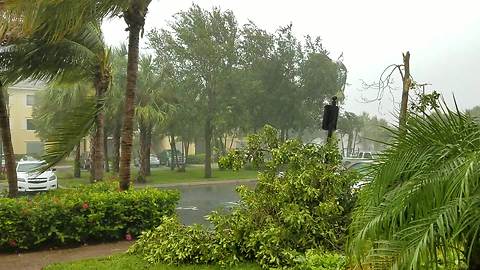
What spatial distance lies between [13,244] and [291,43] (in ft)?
86.0

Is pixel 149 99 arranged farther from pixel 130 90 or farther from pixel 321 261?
pixel 321 261

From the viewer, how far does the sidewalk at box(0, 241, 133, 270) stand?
740cm

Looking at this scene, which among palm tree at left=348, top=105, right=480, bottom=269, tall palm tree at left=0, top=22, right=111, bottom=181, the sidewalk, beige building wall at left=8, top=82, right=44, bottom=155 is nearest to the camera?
palm tree at left=348, top=105, right=480, bottom=269

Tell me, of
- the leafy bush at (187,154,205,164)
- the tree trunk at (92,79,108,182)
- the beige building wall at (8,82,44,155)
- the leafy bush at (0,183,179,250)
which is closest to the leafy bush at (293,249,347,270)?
the leafy bush at (0,183,179,250)

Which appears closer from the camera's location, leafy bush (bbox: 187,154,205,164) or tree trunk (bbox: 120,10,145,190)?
tree trunk (bbox: 120,10,145,190)

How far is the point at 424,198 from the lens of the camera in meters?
3.64

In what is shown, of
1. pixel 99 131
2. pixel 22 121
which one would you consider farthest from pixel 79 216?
pixel 22 121

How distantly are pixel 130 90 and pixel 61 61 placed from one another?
1.72m

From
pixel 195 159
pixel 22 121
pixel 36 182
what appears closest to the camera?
pixel 36 182

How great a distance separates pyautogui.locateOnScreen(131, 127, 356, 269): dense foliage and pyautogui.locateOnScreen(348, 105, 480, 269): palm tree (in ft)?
7.24

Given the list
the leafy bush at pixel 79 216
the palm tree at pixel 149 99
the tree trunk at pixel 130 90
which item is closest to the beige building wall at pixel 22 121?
the palm tree at pixel 149 99

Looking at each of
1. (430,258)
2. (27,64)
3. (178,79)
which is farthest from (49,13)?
(178,79)

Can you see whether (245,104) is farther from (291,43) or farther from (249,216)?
(249,216)

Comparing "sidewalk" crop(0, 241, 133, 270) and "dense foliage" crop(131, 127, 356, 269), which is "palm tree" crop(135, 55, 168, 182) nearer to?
"sidewalk" crop(0, 241, 133, 270)
